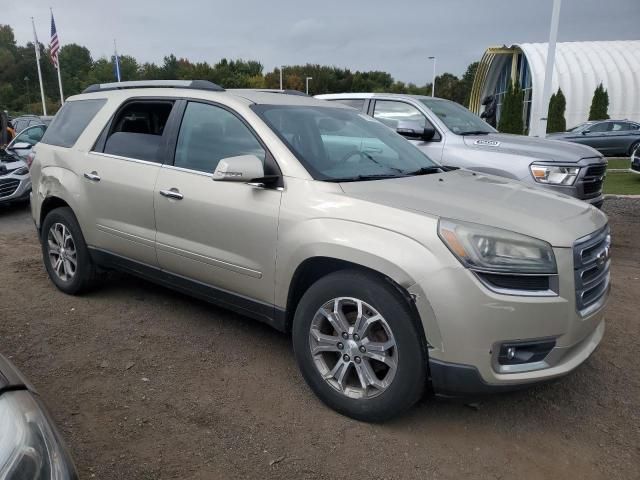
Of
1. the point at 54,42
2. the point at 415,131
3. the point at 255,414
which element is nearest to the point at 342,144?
the point at 255,414

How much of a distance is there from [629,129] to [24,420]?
74.2 ft

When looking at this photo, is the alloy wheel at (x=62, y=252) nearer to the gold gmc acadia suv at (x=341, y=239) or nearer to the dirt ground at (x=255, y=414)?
→ the gold gmc acadia suv at (x=341, y=239)

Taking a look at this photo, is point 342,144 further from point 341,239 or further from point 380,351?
point 380,351

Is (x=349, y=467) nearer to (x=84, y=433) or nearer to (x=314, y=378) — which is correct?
(x=314, y=378)

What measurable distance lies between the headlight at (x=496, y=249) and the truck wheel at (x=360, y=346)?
15.6 inches

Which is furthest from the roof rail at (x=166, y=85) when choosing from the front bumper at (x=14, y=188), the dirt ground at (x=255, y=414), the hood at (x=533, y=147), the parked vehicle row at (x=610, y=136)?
the parked vehicle row at (x=610, y=136)

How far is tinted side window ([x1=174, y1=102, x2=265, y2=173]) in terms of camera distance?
359 centimetres

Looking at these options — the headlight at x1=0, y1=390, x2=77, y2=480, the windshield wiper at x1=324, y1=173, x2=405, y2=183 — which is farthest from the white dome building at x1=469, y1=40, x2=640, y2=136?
the headlight at x1=0, y1=390, x2=77, y2=480

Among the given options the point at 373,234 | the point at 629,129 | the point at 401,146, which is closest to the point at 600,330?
the point at 373,234

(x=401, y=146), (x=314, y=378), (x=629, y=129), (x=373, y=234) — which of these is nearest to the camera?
(x=373, y=234)

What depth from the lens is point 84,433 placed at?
2877 millimetres

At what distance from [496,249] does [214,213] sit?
1794 mm

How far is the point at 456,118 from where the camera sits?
23.7 ft

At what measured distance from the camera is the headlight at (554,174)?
19.5 ft
